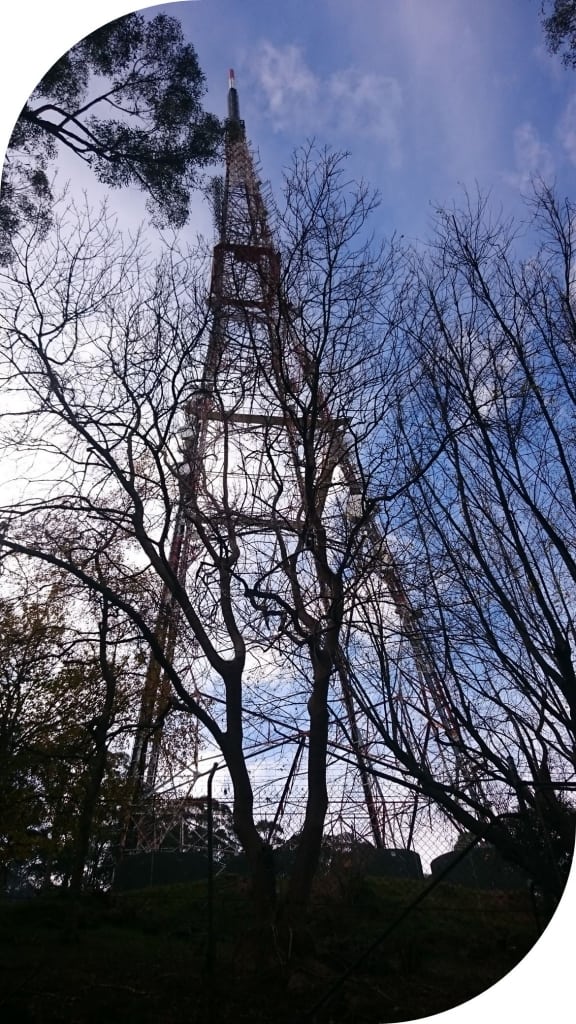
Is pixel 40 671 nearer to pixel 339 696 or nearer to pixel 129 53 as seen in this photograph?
pixel 339 696

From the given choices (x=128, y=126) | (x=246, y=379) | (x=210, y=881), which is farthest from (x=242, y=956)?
(x=128, y=126)

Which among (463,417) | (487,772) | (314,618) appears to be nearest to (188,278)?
(463,417)

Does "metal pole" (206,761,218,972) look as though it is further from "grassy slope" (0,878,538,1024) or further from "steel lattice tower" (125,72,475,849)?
"steel lattice tower" (125,72,475,849)

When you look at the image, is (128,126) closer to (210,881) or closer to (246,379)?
Result: (246,379)

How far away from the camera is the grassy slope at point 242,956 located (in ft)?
6.66

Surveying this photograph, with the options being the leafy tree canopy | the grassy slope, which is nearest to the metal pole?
the grassy slope

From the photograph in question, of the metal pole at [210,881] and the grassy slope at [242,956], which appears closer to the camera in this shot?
the grassy slope at [242,956]

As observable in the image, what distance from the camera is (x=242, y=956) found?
7.50 feet

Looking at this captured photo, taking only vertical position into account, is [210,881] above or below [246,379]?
below

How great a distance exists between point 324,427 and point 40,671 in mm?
1921

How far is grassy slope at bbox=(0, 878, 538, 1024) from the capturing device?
203 cm

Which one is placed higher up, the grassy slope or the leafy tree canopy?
the leafy tree canopy

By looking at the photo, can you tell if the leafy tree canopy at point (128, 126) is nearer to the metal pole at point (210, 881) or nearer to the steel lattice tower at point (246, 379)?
the steel lattice tower at point (246, 379)

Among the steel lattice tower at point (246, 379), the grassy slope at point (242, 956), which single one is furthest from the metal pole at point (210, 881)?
the steel lattice tower at point (246, 379)
